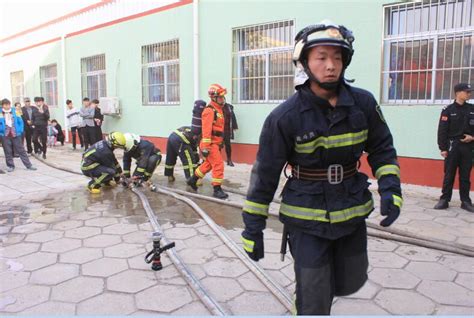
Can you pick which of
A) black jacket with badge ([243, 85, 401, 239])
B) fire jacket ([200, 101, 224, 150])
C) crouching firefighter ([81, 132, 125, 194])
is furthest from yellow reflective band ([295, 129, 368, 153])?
crouching firefighter ([81, 132, 125, 194])

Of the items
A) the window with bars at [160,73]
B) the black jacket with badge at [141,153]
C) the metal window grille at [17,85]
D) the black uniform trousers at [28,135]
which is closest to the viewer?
the black jacket with badge at [141,153]

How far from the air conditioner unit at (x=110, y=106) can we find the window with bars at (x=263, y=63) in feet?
15.7

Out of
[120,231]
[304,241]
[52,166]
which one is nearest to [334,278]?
[304,241]

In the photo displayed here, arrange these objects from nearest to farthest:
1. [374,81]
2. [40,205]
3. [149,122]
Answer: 1. [40,205]
2. [374,81]
3. [149,122]

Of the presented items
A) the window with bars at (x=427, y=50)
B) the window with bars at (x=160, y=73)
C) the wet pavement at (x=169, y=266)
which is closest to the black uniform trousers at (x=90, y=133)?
the window with bars at (x=160, y=73)

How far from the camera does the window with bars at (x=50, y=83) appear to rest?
16500 mm

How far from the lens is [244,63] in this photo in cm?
961

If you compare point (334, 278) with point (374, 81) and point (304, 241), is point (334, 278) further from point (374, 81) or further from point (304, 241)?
point (374, 81)

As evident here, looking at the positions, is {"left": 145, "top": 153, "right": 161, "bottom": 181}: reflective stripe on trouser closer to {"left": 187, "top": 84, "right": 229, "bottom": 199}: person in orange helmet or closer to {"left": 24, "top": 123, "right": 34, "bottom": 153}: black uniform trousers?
{"left": 187, "top": 84, "right": 229, "bottom": 199}: person in orange helmet

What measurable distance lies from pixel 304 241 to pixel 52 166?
9.24 meters

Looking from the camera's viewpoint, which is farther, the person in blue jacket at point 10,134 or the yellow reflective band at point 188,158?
the person in blue jacket at point 10,134

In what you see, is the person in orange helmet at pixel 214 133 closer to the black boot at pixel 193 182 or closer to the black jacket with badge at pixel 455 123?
the black boot at pixel 193 182

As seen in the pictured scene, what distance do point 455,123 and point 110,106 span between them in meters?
10.0

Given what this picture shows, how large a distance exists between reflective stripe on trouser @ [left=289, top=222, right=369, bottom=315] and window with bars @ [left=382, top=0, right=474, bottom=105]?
218 inches
